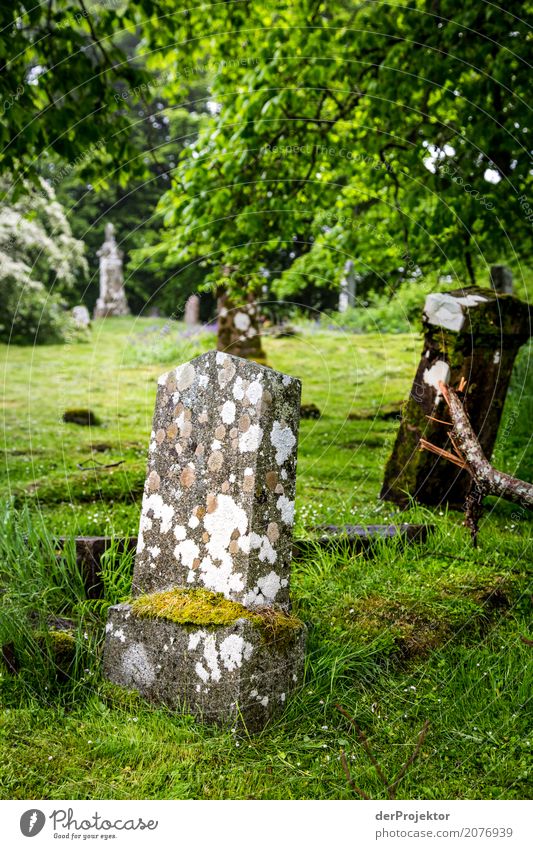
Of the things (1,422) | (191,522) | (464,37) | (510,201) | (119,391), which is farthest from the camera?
(119,391)

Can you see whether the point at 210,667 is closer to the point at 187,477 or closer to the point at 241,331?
the point at 187,477

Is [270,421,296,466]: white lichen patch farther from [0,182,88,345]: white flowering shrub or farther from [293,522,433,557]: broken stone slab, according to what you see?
[0,182,88,345]: white flowering shrub

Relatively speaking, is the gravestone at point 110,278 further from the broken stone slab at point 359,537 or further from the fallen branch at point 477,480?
the fallen branch at point 477,480

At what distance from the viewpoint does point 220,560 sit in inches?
133

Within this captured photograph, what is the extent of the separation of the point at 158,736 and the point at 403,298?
1284 centimetres

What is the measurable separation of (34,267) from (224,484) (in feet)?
50.0

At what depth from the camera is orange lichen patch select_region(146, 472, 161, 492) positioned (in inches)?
147

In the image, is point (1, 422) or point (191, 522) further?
point (1, 422)

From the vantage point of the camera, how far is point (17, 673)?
353 centimetres

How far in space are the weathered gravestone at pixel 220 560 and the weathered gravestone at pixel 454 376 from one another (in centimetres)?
248

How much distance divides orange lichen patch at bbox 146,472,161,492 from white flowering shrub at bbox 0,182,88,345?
13191 millimetres

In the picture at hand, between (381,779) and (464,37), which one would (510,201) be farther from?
(381,779)

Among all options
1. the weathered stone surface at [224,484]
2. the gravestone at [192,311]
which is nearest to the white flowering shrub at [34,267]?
the gravestone at [192,311]
